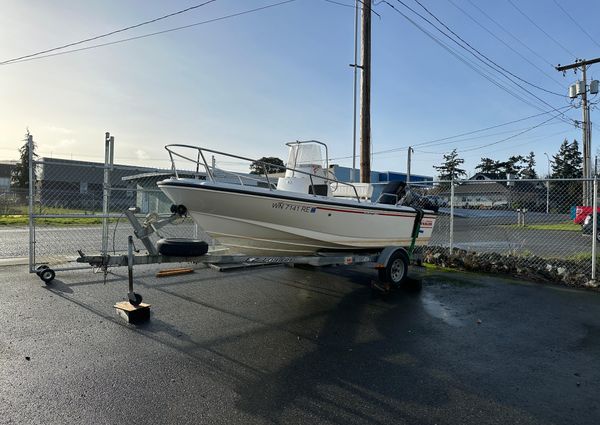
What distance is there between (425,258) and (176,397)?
311 inches

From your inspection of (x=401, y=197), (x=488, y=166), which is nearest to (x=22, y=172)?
(x=401, y=197)

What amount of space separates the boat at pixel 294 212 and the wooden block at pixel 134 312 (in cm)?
136

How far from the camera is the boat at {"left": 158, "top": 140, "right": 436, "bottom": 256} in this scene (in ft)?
17.8

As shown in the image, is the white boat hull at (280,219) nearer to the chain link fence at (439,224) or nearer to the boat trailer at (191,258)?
the boat trailer at (191,258)

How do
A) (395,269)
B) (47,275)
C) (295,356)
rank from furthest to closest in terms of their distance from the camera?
1. (395,269)
2. (47,275)
3. (295,356)

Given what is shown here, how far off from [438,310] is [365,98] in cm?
749

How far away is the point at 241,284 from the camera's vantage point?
7.30m

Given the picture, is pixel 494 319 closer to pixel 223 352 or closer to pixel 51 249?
pixel 223 352

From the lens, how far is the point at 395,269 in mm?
7180

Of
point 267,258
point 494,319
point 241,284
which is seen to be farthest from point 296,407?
point 241,284

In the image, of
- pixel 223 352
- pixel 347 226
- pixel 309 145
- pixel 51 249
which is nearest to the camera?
pixel 223 352

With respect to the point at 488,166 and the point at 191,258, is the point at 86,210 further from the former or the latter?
the point at 488,166

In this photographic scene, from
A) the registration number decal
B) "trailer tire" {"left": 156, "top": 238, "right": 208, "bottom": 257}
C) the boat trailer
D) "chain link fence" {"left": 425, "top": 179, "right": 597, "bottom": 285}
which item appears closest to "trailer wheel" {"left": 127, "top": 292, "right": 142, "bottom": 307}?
the boat trailer

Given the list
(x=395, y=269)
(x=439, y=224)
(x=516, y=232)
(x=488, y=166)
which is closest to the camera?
(x=395, y=269)
